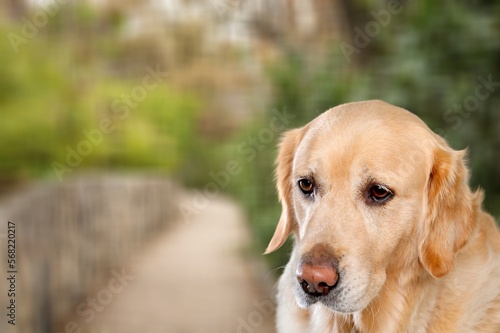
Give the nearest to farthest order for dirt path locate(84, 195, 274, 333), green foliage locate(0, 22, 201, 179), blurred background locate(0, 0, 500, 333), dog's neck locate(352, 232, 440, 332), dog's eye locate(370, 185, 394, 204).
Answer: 1. dog's eye locate(370, 185, 394, 204)
2. dog's neck locate(352, 232, 440, 332)
3. blurred background locate(0, 0, 500, 333)
4. dirt path locate(84, 195, 274, 333)
5. green foliage locate(0, 22, 201, 179)

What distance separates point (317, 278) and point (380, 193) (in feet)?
0.90

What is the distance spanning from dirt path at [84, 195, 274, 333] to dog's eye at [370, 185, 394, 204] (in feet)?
12.7

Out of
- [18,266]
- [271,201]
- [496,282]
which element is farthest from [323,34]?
[496,282]

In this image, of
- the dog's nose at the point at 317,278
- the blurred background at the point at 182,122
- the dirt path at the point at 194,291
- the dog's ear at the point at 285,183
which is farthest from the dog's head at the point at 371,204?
the dirt path at the point at 194,291

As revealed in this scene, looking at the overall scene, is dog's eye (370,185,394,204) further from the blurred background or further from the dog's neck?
the blurred background

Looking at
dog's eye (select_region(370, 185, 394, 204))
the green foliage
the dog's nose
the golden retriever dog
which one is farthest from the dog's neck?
the green foliage

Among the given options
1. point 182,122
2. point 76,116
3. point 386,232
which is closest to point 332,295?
point 386,232

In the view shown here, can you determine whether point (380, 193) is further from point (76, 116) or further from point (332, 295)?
point (76, 116)

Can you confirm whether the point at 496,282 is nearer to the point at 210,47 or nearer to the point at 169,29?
the point at 210,47

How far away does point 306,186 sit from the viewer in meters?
1.83

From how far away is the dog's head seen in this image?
1.65 m

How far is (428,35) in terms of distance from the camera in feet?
10.5

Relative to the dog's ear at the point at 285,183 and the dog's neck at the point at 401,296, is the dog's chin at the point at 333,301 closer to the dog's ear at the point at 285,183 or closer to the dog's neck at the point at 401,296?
the dog's neck at the point at 401,296

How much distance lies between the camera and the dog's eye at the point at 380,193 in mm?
1717
